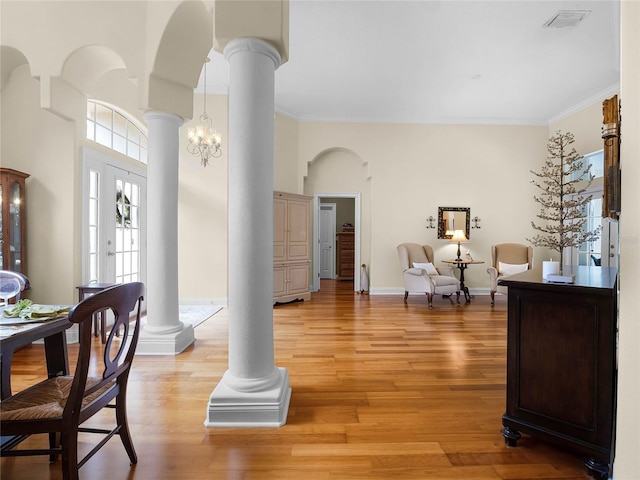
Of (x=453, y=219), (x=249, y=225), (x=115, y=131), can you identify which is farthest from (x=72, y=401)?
(x=453, y=219)

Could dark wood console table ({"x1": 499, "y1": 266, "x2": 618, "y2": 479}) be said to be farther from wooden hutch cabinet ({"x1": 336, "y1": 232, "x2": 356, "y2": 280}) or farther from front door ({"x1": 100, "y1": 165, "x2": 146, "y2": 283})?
wooden hutch cabinet ({"x1": 336, "y1": 232, "x2": 356, "y2": 280})

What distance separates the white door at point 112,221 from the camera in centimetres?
413

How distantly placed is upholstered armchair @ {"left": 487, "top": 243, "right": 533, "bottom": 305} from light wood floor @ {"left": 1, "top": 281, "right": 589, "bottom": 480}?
2.95m

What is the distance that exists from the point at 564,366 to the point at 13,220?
4.95m

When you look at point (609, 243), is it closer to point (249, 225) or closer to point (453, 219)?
point (453, 219)

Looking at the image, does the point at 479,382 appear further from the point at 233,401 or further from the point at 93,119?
the point at 93,119

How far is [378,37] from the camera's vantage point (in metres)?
4.30

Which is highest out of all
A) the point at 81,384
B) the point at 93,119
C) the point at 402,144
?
the point at 402,144

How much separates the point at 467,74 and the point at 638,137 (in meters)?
5.00

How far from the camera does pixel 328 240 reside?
400 inches

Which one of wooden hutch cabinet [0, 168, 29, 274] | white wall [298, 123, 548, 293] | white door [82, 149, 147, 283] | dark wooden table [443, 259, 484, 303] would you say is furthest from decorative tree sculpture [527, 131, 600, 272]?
wooden hutch cabinet [0, 168, 29, 274]

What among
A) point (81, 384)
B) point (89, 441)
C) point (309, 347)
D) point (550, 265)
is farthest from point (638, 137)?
point (309, 347)

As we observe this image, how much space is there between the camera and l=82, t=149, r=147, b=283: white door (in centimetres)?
413

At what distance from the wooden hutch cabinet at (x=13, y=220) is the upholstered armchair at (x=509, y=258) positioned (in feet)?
22.8
